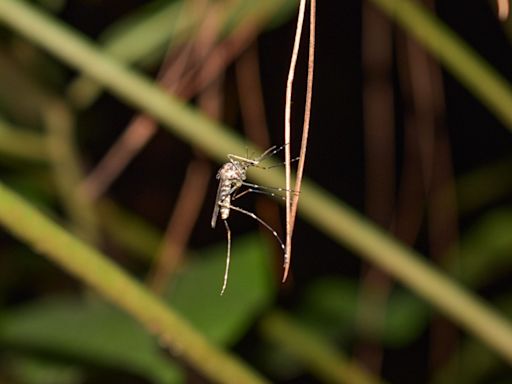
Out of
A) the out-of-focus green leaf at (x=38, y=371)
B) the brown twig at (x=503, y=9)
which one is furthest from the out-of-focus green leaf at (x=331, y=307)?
the brown twig at (x=503, y=9)

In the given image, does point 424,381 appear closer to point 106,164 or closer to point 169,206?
point 169,206

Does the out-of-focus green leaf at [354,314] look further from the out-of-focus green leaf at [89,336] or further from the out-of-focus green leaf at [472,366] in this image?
the out-of-focus green leaf at [89,336]

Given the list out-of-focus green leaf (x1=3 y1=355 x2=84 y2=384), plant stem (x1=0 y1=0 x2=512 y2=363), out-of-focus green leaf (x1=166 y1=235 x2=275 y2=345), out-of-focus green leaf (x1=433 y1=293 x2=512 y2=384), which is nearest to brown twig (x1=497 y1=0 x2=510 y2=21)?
plant stem (x1=0 y1=0 x2=512 y2=363)

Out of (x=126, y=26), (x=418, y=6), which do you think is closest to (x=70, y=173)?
(x=126, y=26)

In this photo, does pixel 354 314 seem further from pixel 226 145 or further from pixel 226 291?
pixel 226 145

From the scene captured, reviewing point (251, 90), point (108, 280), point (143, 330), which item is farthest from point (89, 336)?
point (108, 280)

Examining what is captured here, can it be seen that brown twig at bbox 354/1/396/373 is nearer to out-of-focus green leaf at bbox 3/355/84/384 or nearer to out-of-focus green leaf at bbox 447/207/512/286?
out-of-focus green leaf at bbox 447/207/512/286
